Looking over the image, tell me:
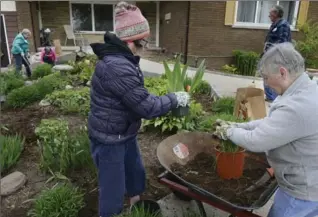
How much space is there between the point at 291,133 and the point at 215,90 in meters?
4.38

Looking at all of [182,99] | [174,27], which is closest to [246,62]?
[174,27]

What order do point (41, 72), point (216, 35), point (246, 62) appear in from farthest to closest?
point (216, 35), point (246, 62), point (41, 72)

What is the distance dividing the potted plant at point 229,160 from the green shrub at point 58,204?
113 centimetres

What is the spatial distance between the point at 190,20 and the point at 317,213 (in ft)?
31.9

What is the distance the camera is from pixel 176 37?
12258mm

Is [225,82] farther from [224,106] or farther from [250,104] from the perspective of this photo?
[250,104]

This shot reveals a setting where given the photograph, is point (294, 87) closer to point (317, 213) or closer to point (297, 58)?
point (297, 58)

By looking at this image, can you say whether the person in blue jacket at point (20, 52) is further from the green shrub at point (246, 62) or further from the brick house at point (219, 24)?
the green shrub at point (246, 62)

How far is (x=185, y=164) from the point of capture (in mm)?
2320

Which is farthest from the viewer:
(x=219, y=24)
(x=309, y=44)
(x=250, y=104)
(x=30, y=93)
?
(x=219, y=24)

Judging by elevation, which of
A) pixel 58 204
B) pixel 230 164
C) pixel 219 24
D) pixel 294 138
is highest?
pixel 219 24

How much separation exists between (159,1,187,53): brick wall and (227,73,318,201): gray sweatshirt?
10.0 m

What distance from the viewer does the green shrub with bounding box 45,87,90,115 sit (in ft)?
15.4

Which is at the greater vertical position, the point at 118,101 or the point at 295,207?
the point at 118,101
